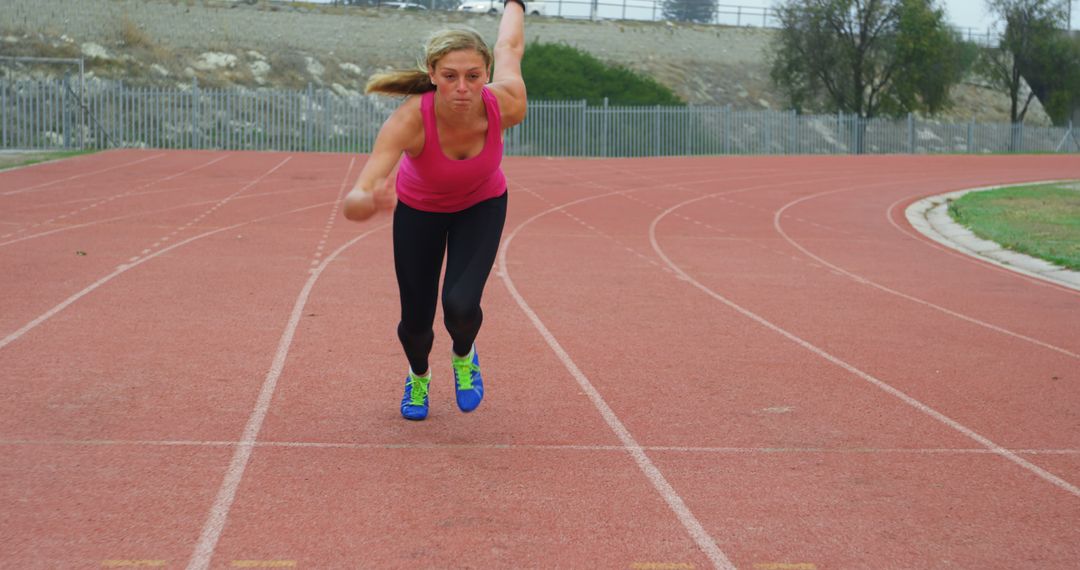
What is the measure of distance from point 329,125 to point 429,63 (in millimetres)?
31842

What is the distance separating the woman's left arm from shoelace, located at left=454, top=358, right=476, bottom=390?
1.10 m

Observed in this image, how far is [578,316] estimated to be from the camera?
911 centimetres

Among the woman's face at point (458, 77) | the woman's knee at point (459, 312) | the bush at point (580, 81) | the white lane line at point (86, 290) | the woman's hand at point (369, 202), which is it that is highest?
the bush at point (580, 81)

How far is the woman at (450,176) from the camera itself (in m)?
4.73

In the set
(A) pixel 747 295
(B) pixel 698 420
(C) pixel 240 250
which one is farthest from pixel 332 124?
(B) pixel 698 420

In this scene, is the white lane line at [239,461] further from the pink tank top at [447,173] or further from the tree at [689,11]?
the tree at [689,11]

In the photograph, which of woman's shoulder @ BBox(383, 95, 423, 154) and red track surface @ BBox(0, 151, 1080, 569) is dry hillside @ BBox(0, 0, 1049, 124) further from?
woman's shoulder @ BBox(383, 95, 423, 154)

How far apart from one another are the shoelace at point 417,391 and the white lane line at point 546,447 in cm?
47

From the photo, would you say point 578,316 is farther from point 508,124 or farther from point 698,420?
point 508,124

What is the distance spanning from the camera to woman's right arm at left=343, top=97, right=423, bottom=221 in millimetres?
4012

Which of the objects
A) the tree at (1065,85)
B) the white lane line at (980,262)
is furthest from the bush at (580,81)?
the white lane line at (980,262)

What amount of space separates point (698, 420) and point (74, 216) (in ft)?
37.4

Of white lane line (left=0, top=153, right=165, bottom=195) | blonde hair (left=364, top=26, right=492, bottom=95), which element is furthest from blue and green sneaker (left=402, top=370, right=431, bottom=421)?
white lane line (left=0, top=153, right=165, bottom=195)

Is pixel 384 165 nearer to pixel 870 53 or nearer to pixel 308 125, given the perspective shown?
pixel 308 125
